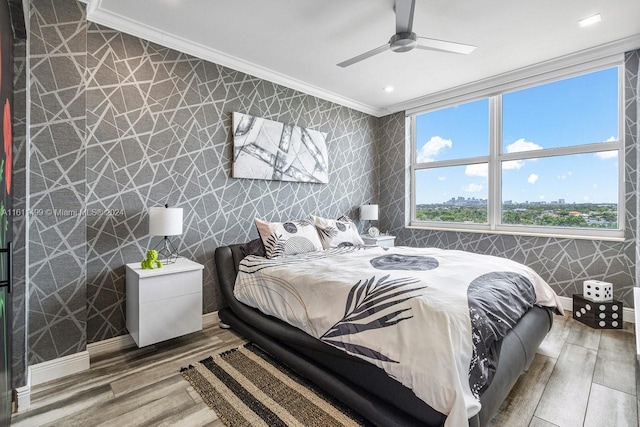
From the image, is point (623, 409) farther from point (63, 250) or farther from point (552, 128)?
point (63, 250)

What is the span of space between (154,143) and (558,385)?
3.63m

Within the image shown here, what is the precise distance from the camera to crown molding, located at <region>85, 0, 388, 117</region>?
96.9 inches

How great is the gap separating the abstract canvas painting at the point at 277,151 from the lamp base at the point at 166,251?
3.10 ft

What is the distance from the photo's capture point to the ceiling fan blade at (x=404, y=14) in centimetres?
210

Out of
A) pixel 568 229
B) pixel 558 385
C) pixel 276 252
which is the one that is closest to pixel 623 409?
pixel 558 385

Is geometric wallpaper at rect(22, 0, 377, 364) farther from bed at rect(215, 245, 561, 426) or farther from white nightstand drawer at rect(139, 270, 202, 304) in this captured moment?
bed at rect(215, 245, 561, 426)

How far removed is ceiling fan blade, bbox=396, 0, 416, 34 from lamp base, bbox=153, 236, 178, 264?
2684 millimetres

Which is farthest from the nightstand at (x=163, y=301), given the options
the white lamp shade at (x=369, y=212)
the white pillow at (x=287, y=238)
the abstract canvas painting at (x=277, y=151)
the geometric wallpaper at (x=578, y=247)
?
the geometric wallpaper at (x=578, y=247)

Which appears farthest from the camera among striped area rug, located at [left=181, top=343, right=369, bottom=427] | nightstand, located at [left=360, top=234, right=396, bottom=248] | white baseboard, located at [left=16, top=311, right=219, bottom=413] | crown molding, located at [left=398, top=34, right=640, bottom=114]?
nightstand, located at [left=360, top=234, right=396, bottom=248]

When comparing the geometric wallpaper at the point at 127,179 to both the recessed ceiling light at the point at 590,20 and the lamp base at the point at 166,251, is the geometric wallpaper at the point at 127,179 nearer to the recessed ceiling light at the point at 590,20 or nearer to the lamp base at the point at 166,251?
the lamp base at the point at 166,251

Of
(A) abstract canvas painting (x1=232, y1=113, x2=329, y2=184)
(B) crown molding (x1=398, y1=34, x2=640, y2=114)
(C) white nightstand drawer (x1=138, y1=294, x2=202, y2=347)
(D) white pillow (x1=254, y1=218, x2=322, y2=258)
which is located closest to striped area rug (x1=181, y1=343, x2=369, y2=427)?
(C) white nightstand drawer (x1=138, y1=294, x2=202, y2=347)

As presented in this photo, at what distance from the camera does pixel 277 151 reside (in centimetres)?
364

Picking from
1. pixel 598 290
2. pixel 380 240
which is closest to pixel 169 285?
pixel 380 240

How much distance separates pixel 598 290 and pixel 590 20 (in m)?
2.48
